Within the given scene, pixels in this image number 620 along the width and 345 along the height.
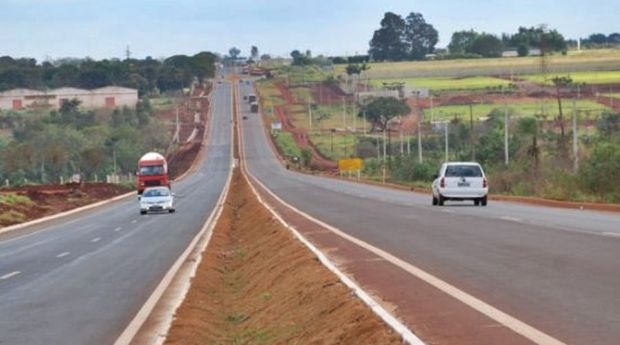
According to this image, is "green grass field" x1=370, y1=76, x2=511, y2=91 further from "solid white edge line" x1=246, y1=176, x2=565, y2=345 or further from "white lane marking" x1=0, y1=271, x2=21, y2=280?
"solid white edge line" x1=246, y1=176, x2=565, y2=345

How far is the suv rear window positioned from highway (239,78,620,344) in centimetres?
534

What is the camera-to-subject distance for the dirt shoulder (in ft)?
47.3

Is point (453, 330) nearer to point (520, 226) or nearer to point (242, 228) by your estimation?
point (520, 226)

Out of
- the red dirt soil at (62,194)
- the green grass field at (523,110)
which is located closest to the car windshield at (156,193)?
the red dirt soil at (62,194)

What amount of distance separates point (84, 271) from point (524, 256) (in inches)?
438

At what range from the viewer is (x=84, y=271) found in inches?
1112

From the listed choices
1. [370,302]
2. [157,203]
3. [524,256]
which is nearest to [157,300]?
A: [524,256]

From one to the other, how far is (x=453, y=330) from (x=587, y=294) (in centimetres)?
303

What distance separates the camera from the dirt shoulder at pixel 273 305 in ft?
47.3

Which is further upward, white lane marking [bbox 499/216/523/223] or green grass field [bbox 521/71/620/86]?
green grass field [bbox 521/71/620/86]

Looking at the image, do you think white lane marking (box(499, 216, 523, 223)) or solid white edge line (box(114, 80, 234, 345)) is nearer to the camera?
solid white edge line (box(114, 80, 234, 345))

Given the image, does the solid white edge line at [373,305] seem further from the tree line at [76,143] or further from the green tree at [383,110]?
the green tree at [383,110]

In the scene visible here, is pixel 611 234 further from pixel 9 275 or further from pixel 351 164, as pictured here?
pixel 351 164

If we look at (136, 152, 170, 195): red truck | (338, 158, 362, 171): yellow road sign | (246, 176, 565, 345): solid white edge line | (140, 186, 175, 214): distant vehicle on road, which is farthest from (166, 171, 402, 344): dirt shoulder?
(338, 158, 362, 171): yellow road sign
